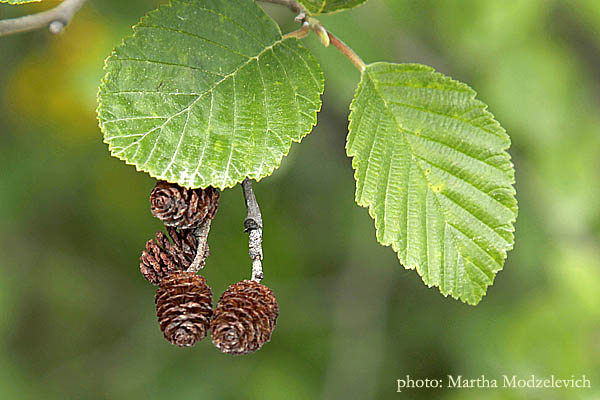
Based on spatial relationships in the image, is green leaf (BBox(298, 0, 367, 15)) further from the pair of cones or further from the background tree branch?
the pair of cones

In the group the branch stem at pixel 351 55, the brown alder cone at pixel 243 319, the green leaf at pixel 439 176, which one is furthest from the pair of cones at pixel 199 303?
the branch stem at pixel 351 55

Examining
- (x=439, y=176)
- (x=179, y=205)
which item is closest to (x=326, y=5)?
(x=439, y=176)

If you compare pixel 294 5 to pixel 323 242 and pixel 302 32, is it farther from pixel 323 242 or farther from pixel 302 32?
pixel 323 242

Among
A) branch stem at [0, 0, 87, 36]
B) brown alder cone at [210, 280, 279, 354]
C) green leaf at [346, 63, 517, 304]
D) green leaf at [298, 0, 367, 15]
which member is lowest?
brown alder cone at [210, 280, 279, 354]

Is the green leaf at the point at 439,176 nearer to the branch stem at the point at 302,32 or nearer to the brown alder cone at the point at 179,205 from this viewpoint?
the branch stem at the point at 302,32

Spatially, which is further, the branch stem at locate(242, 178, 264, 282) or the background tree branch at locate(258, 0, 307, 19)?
the background tree branch at locate(258, 0, 307, 19)

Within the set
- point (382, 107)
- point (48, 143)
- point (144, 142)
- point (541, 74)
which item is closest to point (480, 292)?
point (382, 107)

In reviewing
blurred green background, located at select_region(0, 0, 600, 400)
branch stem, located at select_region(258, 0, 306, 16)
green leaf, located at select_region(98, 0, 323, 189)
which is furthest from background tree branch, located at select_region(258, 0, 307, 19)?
blurred green background, located at select_region(0, 0, 600, 400)

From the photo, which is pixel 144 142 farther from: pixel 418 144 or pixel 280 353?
pixel 280 353
